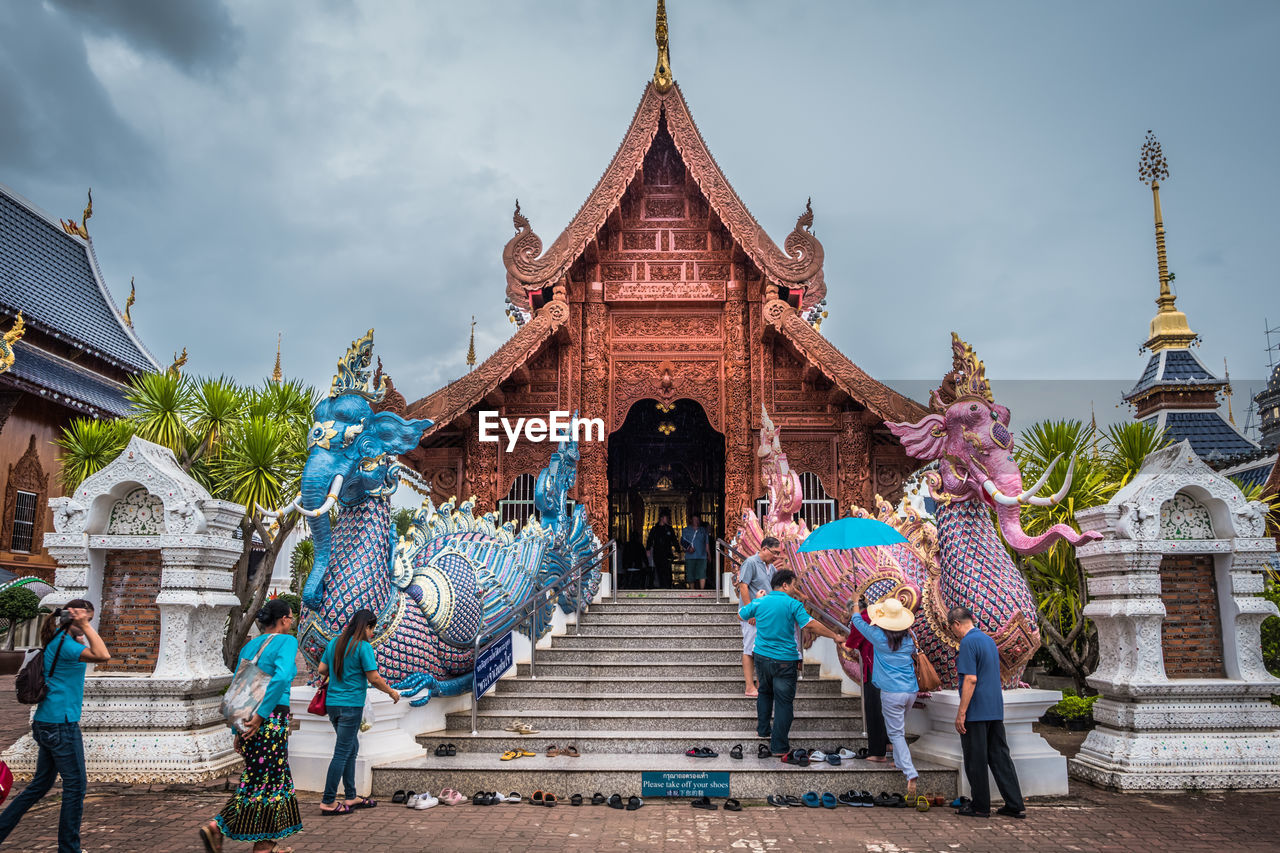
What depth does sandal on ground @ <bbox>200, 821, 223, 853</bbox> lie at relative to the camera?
3.21 metres

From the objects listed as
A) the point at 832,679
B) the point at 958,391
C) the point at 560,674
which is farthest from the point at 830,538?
the point at 560,674

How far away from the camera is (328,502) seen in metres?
4.51

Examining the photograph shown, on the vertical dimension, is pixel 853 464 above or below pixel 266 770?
above

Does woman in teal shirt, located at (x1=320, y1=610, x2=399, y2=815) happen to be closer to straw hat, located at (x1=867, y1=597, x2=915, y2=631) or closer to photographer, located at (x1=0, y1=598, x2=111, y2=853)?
photographer, located at (x1=0, y1=598, x2=111, y2=853)

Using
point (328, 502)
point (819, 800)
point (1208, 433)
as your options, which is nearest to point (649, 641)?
point (819, 800)

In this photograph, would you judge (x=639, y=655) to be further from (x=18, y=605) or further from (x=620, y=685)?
(x=18, y=605)

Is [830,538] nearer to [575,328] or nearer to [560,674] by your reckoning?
[560,674]

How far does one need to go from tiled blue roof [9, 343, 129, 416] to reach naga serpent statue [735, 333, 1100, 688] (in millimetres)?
14906

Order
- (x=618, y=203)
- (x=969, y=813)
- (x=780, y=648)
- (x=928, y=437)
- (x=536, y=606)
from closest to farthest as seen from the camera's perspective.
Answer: (x=969, y=813) < (x=780, y=648) < (x=928, y=437) < (x=536, y=606) < (x=618, y=203)

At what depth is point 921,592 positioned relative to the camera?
5328 millimetres

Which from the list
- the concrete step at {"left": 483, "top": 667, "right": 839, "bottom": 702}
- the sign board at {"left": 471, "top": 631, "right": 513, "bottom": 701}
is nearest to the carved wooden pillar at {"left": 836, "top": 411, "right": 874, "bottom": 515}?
the concrete step at {"left": 483, "top": 667, "right": 839, "bottom": 702}

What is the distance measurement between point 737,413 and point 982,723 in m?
6.62

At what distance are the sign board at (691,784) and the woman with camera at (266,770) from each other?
2153 mm

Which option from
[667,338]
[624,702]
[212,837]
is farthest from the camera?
[667,338]
